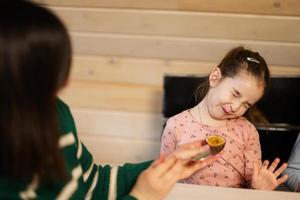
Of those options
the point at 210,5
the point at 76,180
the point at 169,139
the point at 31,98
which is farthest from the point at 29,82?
the point at 210,5

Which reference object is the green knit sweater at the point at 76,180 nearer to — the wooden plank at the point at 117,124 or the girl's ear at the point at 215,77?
the girl's ear at the point at 215,77

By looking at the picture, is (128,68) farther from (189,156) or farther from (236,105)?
(189,156)

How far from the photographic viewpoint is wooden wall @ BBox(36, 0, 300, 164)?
1.72 metres

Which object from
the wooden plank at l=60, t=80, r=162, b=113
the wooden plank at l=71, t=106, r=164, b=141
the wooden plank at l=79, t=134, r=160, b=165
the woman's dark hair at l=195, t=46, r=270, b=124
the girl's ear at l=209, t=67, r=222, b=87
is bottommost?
the wooden plank at l=79, t=134, r=160, b=165

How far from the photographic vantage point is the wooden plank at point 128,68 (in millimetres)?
1885

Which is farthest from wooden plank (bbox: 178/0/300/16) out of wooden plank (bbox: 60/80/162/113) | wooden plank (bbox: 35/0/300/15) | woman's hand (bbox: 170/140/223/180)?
woman's hand (bbox: 170/140/223/180)

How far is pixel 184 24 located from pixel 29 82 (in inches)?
52.3

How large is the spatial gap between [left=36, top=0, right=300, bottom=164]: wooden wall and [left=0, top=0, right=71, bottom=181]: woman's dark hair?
1.26 metres

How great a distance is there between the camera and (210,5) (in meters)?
1.72

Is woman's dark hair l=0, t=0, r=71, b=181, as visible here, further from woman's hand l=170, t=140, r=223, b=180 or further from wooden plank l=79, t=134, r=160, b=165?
wooden plank l=79, t=134, r=160, b=165

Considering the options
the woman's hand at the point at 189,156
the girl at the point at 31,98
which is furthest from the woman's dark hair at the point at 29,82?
the woman's hand at the point at 189,156

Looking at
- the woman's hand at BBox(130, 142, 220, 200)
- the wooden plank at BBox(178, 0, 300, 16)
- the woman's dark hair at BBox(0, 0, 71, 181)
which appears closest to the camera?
the woman's dark hair at BBox(0, 0, 71, 181)

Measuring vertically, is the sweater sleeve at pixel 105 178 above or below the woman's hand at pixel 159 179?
below

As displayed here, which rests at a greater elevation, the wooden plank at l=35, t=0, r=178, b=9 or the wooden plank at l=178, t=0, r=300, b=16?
the wooden plank at l=178, t=0, r=300, b=16
